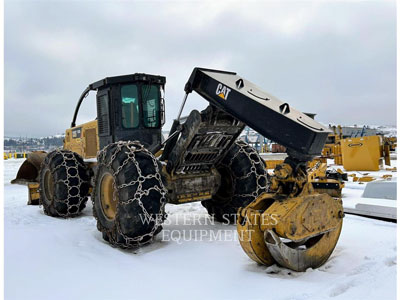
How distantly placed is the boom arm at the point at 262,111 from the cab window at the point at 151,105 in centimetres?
142

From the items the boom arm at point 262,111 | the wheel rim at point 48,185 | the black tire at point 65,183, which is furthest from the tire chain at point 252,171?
the wheel rim at point 48,185

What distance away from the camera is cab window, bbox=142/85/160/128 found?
17.1 ft

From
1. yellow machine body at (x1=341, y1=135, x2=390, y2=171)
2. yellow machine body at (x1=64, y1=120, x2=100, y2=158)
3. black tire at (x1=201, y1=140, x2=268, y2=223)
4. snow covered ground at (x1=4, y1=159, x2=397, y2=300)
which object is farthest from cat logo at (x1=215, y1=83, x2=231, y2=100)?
yellow machine body at (x1=341, y1=135, x2=390, y2=171)

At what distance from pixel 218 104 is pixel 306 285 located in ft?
6.40

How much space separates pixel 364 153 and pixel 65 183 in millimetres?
10670

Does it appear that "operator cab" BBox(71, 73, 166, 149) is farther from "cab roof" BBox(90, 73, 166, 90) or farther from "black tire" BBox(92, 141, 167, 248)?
"black tire" BBox(92, 141, 167, 248)

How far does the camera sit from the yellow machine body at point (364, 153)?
1222 cm

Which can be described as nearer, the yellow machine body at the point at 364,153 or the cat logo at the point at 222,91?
the cat logo at the point at 222,91

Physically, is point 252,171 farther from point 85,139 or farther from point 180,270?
point 85,139

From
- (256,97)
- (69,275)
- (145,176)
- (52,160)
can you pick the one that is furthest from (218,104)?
(52,160)

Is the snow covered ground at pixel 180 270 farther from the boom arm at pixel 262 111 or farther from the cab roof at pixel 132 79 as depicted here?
the cab roof at pixel 132 79

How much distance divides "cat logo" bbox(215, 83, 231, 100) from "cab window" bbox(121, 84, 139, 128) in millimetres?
1940

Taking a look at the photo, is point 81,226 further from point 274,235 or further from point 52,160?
point 274,235

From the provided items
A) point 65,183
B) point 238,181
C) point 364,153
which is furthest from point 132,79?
point 364,153
